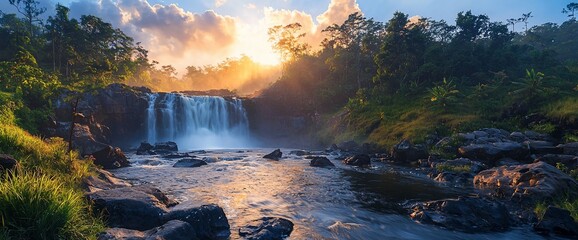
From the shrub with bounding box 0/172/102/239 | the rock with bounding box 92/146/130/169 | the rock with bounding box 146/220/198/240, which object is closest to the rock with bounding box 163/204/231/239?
the rock with bounding box 146/220/198/240

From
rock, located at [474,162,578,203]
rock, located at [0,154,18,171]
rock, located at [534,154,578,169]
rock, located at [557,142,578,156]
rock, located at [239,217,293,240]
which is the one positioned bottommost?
rock, located at [239,217,293,240]

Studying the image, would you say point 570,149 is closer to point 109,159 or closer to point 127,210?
point 127,210

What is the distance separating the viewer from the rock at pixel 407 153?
2645 cm

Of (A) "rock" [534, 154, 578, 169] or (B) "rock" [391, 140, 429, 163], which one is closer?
(A) "rock" [534, 154, 578, 169]

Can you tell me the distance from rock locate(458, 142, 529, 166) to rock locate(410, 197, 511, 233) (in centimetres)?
1206

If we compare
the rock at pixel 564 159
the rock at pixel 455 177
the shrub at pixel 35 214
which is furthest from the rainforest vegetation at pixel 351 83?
the rock at pixel 455 177

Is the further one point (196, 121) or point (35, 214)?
point (196, 121)

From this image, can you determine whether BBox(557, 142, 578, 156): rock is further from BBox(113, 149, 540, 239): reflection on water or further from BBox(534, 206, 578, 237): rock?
BBox(534, 206, 578, 237): rock

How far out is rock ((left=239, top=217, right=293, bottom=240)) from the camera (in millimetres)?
8828

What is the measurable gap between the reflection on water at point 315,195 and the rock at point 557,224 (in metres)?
0.55

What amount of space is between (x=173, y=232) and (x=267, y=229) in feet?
9.58

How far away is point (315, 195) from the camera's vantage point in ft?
48.7

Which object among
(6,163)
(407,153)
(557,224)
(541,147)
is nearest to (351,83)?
(407,153)

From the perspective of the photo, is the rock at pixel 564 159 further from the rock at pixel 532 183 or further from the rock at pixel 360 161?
the rock at pixel 360 161
